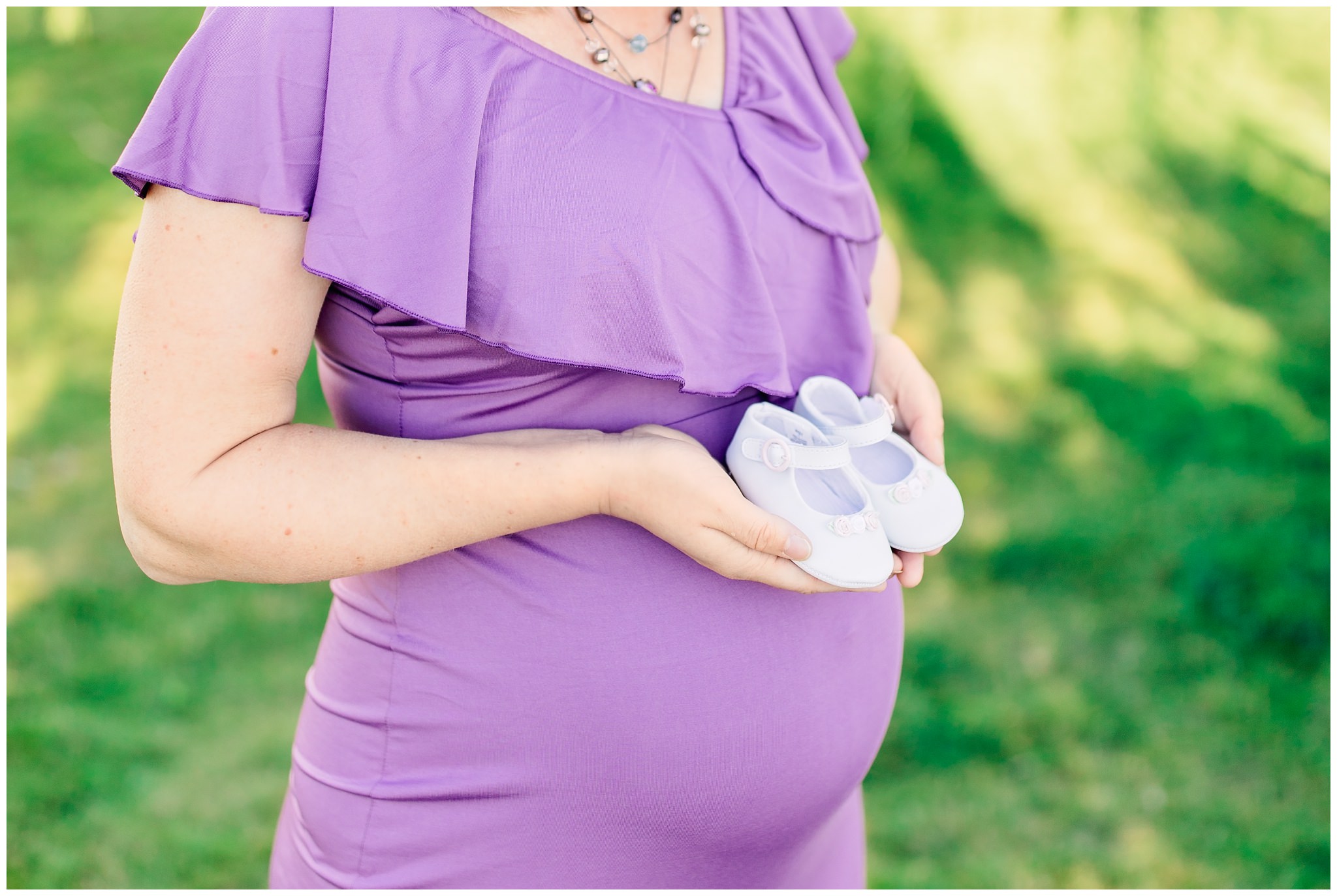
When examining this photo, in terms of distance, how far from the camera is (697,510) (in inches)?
51.1

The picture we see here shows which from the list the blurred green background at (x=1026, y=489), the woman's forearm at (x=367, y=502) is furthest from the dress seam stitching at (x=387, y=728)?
the blurred green background at (x=1026, y=489)

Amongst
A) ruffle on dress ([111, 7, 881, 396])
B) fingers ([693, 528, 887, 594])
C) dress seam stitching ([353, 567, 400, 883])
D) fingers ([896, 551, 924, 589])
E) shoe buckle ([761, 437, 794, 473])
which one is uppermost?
ruffle on dress ([111, 7, 881, 396])

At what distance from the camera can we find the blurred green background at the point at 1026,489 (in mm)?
2893

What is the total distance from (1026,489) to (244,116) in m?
3.33

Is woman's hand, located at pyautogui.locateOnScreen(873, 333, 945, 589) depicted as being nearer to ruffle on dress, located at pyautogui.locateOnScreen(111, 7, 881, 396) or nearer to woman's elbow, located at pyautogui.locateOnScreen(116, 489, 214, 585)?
ruffle on dress, located at pyautogui.locateOnScreen(111, 7, 881, 396)

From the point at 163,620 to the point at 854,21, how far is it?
3.62 metres

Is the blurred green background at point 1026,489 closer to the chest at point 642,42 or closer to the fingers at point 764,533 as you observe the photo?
the fingers at point 764,533

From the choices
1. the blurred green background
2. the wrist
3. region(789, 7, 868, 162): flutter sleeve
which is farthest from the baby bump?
the blurred green background

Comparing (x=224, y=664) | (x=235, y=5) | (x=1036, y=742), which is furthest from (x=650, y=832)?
(x=224, y=664)

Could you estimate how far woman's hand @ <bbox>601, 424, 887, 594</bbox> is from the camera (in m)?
1.29

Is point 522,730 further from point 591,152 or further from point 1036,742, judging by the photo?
point 1036,742

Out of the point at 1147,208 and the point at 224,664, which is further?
the point at 1147,208

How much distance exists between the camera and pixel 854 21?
16.0 feet

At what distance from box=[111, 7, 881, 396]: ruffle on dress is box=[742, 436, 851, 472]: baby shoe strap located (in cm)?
8
